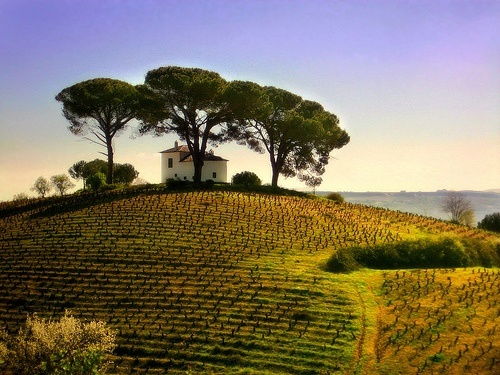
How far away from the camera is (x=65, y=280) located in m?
30.0

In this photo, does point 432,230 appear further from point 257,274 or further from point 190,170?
point 190,170

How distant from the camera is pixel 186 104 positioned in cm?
6141

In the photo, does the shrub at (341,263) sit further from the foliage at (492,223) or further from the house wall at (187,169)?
the house wall at (187,169)

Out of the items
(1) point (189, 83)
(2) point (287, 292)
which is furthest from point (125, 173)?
(2) point (287, 292)

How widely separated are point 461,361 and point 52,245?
2829 cm

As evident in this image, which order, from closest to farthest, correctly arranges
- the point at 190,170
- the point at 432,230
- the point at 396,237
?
the point at 396,237 < the point at 432,230 < the point at 190,170

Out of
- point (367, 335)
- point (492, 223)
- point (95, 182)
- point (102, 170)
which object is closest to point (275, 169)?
point (95, 182)

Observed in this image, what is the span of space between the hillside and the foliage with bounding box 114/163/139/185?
3858cm

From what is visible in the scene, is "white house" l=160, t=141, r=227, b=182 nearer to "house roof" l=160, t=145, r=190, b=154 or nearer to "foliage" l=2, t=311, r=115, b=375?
"house roof" l=160, t=145, r=190, b=154

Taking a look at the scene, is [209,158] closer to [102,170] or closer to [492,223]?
[102,170]

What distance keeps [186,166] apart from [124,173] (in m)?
18.4

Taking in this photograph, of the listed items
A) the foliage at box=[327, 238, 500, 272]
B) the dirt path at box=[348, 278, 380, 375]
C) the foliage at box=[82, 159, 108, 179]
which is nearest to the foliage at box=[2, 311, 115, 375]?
the dirt path at box=[348, 278, 380, 375]

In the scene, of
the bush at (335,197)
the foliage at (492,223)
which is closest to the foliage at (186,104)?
the bush at (335,197)

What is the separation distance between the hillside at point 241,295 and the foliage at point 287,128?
72.3 ft
